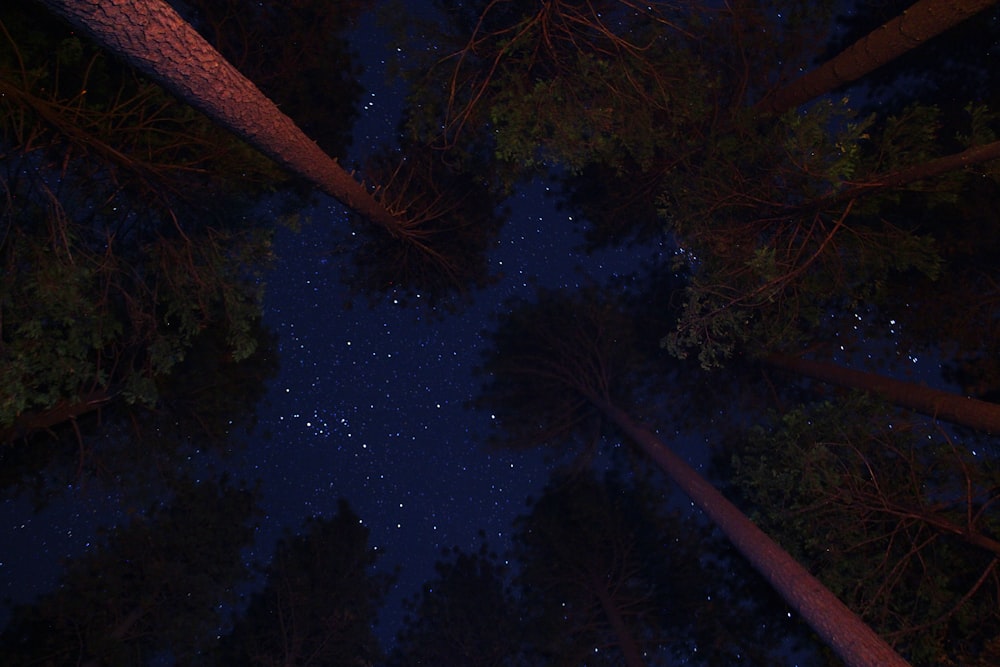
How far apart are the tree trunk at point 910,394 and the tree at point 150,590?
11770mm

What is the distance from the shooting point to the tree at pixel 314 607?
478 inches

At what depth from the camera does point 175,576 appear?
422 inches

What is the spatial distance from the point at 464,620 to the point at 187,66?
1261 cm

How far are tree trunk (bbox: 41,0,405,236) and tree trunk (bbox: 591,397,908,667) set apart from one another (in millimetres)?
7462

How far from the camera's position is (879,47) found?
7719 millimetres

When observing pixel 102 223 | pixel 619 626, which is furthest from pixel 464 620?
pixel 102 223

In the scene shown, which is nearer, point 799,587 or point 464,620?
point 799,587

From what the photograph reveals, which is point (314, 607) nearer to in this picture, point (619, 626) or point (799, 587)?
point (619, 626)

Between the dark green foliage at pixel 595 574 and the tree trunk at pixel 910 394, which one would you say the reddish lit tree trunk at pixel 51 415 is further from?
the tree trunk at pixel 910 394

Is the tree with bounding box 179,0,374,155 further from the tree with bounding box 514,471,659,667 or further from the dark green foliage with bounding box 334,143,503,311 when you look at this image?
the tree with bounding box 514,471,659,667

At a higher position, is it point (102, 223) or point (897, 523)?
point (897, 523)

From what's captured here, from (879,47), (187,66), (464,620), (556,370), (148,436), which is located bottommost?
(464,620)

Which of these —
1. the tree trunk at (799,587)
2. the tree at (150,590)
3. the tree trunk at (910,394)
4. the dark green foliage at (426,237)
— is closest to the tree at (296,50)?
the dark green foliage at (426,237)

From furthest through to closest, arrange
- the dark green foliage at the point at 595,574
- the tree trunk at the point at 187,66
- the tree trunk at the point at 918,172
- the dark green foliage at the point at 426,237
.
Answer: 1. the dark green foliage at the point at 595,574
2. the dark green foliage at the point at 426,237
3. the tree trunk at the point at 918,172
4. the tree trunk at the point at 187,66
